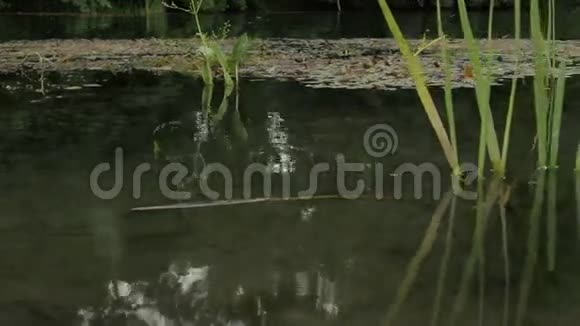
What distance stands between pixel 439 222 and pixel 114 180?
4.18ft

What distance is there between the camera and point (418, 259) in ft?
7.16

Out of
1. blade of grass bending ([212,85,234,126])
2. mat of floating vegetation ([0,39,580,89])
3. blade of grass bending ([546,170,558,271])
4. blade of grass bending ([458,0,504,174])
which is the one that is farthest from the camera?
mat of floating vegetation ([0,39,580,89])

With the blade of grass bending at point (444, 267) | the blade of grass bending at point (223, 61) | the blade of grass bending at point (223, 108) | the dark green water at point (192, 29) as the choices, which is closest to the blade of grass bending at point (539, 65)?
the blade of grass bending at point (444, 267)

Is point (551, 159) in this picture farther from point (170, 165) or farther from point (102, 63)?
point (102, 63)

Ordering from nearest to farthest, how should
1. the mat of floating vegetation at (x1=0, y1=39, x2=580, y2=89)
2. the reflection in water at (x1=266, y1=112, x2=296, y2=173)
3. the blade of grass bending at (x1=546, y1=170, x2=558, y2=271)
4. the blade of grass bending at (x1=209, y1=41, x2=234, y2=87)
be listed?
Answer: the blade of grass bending at (x1=546, y1=170, x2=558, y2=271) → the reflection in water at (x1=266, y1=112, x2=296, y2=173) → the blade of grass bending at (x1=209, y1=41, x2=234, y2=87) → the mat of floating vegetation at (x1=0, y1=39, x2=580, y2=89)

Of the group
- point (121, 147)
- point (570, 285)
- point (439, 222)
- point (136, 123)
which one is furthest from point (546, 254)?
point (136, 123)

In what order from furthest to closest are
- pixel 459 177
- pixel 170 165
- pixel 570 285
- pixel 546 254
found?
pixel 170 165
pixel 459 177
pixel 546 254
pixel 570 285

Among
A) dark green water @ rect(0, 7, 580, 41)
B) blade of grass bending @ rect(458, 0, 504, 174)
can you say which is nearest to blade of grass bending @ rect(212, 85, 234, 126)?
blade of grass bending @ rect(458, 0, 504, 174)

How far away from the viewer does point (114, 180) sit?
9.81 ft

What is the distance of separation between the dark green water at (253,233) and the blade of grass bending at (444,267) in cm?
1

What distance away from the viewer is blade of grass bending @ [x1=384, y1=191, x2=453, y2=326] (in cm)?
185

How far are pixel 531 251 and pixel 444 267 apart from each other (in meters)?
0.29

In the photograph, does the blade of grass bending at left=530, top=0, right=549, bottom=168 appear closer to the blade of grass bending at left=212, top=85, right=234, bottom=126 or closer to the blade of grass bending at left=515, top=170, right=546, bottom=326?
the blade of grass bending at left=515, top=170, right=546, bottom=326

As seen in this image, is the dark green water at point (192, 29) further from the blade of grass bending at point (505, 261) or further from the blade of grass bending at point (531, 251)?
the blade of grass bending at point (505, 261)
